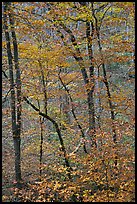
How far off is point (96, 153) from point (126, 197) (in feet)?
5.50

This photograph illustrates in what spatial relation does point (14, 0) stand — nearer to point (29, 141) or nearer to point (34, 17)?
point (34, 17)

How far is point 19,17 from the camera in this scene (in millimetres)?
10586

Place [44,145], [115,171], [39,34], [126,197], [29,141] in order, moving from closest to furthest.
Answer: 1. [126,197]
2. [115,171]
3. [39,34]
4. [44,145]
5. [29,141]

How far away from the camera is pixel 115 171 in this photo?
26.2 ft

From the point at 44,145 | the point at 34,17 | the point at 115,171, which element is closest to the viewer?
the point at 115,171

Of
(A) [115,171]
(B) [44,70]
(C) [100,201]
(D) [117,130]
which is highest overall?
(B) [44,70]

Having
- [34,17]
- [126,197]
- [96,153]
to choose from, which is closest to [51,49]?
[34,17]

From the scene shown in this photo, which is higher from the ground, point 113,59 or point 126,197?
point 113,59

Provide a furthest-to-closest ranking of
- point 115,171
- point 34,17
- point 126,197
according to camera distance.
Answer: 1. point 34,17
2. point 115,171
3. point 126,197

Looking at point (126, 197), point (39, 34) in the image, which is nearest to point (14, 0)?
point (39, 34)

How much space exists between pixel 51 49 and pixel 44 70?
105 centimetres

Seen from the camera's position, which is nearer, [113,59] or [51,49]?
[113,59]

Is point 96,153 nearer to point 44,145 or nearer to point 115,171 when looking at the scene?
point 115,171

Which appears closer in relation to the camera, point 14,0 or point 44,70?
point 14,0
